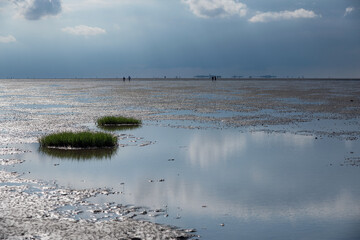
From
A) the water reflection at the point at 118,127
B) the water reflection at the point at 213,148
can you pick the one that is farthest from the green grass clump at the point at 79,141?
the water reflection at the point at 118,127

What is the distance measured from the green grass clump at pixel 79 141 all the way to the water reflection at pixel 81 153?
0.53 metres

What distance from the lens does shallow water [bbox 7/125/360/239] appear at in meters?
11.1

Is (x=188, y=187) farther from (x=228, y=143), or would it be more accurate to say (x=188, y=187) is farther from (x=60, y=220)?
(x=228, y=143)

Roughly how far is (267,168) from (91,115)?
23943 mm

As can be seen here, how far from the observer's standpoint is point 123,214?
1150 cm

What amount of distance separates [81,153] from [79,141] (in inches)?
54.4

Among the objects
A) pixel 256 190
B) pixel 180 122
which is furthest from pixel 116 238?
pixel 180 122

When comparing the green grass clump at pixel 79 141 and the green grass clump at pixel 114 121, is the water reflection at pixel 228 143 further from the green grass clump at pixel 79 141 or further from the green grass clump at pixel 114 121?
the green grass clump at pixel 114 121

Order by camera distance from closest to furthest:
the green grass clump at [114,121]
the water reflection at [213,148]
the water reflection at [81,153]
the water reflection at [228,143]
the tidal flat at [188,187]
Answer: the tidal flat at [188,187] < the water reflection at [213,148] < the water reflection at [228,143] < the water reflection at [81,153] < the green grass clump at [114,121]

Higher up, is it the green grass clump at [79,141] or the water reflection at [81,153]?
the green grass clump at [79,141]

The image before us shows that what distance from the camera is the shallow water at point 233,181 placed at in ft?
36.4

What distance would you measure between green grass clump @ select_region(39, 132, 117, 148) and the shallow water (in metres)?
1.20

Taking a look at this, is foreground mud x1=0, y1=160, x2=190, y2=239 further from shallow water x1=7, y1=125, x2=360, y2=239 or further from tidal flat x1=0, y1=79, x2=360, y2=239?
shallow water x1=7, y1=125, x2=360, y2=239

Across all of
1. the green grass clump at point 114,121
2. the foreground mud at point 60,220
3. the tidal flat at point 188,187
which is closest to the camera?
the foreground mud at point 60,220
